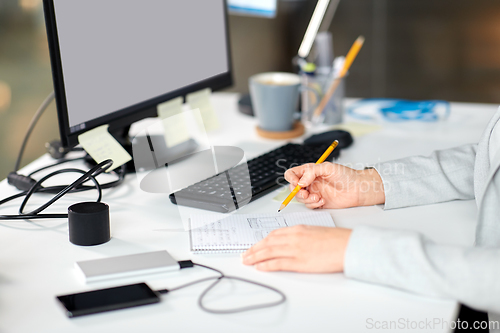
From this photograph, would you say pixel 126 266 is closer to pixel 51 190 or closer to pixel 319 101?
pixel 51 190

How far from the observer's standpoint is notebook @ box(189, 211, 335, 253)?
2.23ft

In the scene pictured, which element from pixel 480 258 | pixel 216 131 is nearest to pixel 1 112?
pixel 216 131

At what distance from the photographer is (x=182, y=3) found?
1.05m

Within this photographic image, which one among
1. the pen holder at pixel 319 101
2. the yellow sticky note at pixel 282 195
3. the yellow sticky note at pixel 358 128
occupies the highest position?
the pen holder at pixel 319 101

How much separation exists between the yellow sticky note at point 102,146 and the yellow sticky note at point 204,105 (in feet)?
0.85

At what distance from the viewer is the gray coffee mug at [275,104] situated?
3.95 ft

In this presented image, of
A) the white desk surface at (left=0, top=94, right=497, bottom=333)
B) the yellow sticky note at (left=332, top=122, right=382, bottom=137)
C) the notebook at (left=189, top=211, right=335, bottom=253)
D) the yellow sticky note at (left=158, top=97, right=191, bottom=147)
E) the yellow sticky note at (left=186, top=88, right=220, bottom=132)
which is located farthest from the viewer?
the yellow sticky note at (left=332, top=122, right=382, bottom=137)

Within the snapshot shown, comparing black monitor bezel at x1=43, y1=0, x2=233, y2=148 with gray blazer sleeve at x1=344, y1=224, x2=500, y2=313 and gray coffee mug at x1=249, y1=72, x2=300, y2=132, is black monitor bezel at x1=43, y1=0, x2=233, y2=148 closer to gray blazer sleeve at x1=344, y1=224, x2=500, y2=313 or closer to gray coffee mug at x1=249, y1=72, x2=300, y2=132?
gray coffee mug at x1=249, y1=72, x2=300, y2=132

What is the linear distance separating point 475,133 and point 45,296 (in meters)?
1.06

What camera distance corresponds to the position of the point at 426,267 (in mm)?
575

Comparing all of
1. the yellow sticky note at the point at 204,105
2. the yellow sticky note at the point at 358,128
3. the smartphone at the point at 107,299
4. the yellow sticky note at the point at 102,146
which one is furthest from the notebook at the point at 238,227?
the yellow sticky note at the point at 358,128

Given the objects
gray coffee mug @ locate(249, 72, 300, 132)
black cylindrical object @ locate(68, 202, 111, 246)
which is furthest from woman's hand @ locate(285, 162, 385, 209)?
gray coffee mug @ locate(249, 72, 300, 132)

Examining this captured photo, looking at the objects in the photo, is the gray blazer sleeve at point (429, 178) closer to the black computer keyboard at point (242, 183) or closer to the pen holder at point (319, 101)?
the black computer keyboard at point (242, 183)

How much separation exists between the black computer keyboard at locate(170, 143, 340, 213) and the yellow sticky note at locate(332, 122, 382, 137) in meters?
0.25
